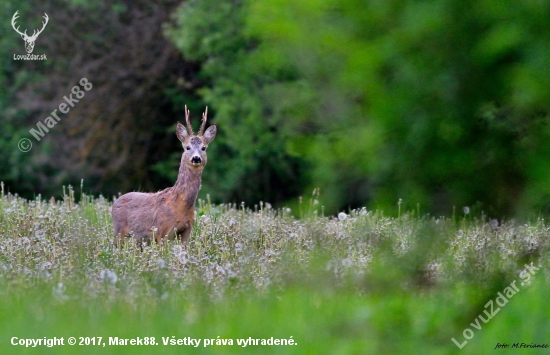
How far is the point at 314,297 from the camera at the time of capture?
18.5ft

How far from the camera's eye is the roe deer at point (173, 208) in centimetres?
789

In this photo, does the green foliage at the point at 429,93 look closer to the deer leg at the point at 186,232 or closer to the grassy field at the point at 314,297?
the grassy field at the point at 314,297

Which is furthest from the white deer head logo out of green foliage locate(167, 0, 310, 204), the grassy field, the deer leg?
the grassy field

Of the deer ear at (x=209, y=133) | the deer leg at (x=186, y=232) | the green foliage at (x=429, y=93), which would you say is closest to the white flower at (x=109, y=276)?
the deer leg at (x=186, y=232)

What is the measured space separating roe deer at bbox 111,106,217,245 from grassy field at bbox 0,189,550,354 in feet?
3.44

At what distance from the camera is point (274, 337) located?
16.6ft

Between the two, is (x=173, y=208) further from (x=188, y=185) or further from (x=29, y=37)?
(x=29, y=37)

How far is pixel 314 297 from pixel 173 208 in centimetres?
261

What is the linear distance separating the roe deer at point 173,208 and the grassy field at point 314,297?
1.05m

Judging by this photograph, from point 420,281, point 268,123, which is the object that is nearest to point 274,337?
point 420,281

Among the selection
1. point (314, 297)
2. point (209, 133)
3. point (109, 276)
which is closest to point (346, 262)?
point (314, 297)

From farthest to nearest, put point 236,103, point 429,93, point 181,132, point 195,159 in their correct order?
point 236,103
point 181,132
point 195,159
point 429,93

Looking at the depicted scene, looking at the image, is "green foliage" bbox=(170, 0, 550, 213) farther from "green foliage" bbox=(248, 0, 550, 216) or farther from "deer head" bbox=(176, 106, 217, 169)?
"deer head" bbox=(176, 106, 217, 169)

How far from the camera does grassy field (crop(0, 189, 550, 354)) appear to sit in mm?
5035
